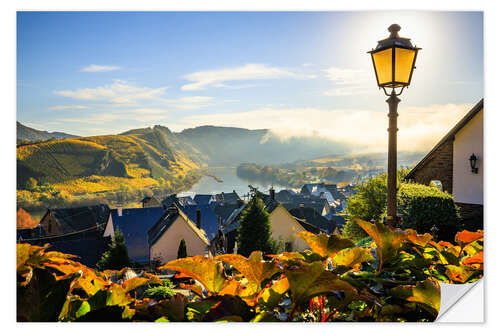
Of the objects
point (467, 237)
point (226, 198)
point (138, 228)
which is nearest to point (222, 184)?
point (467, 237)

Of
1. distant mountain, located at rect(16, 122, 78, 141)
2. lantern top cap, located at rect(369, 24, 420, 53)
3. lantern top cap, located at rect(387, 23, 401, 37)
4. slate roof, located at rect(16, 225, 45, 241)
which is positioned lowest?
slate roof, located at rect(16, 225, 45, 241)

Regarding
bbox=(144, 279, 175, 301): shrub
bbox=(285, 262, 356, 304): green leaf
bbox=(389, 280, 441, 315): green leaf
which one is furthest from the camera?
bbox=(144, 279, 175, 301): shrub

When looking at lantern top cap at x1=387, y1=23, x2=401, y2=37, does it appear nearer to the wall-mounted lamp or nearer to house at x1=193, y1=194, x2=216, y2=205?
the wall-mounted lamp

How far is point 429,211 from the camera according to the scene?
4.18 meters

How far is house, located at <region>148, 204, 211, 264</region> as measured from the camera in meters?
10.2

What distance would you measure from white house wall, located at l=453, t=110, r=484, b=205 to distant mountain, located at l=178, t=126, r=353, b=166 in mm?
1633

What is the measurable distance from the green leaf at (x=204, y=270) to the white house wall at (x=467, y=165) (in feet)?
9.30

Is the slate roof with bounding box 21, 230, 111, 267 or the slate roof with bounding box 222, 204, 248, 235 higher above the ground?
the slate roof with bounding box 222, 204, 248, 235

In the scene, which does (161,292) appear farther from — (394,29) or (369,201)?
(369,201)

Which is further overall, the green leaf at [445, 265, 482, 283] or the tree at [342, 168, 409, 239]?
the tree at [342, 168, 409, 239]

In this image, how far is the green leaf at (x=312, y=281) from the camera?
720 mm

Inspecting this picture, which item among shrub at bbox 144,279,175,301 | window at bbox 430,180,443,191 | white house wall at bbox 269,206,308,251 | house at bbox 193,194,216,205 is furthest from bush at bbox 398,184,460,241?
house at bbox 193,194,216,205

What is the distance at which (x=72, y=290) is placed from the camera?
85 cm

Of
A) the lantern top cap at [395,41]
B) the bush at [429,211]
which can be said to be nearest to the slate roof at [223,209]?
the bush at [429,211]
